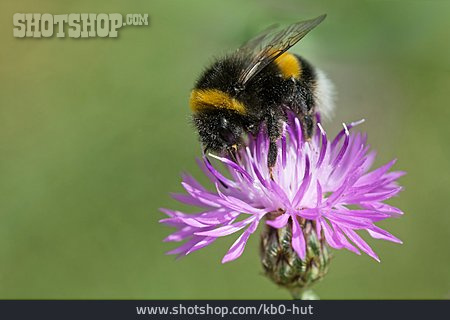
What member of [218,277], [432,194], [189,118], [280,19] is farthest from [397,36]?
[218,277]

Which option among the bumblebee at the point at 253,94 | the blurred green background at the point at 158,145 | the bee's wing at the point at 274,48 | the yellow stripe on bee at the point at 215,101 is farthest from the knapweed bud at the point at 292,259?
the blurred green background at the point at 158,145

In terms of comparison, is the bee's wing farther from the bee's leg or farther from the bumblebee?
the bee's leg

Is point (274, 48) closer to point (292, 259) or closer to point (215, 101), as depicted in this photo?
point (215, 101)

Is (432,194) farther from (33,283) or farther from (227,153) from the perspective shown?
(33,283)

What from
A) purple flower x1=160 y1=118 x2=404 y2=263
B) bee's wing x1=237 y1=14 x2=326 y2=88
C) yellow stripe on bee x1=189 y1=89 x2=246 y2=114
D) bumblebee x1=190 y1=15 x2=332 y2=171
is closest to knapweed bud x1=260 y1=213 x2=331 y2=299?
purple flower x1=160 y1=118 x2=404 y2=263

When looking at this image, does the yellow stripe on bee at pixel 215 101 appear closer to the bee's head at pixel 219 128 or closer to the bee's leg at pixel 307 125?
the bee's head at pixel 219 128

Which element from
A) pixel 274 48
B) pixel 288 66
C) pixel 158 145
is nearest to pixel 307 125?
pixel 288 66
